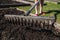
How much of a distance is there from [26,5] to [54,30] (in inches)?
188

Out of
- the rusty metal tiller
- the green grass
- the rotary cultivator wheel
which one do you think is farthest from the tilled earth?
the green grass

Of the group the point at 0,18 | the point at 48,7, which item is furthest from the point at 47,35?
the point at 48,7

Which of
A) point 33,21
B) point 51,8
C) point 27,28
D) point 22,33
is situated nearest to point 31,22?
point 33,21

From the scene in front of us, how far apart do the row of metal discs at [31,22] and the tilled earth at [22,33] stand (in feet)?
1.54

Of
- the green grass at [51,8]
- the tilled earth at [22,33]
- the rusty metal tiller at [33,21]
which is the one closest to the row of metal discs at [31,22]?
the rusty metal tiller at [33,21]

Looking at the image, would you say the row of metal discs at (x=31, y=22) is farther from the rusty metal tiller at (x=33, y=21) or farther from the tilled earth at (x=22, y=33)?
the tilled earth at (x=22, y=33)

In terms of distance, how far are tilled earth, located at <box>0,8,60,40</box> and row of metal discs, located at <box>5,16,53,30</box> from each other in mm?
469

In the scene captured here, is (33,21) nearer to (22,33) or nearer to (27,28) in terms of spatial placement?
(27,28)

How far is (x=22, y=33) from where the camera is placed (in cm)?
827

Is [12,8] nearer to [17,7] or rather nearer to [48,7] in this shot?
[17,7]

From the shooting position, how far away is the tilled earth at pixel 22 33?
7.88 m

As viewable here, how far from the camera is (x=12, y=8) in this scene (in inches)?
492

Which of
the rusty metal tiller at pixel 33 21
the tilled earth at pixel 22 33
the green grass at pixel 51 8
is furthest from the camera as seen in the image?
the green grass at pixel 51 8

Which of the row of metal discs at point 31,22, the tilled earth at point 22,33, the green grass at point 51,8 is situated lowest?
the tilled earth at point 22,33
